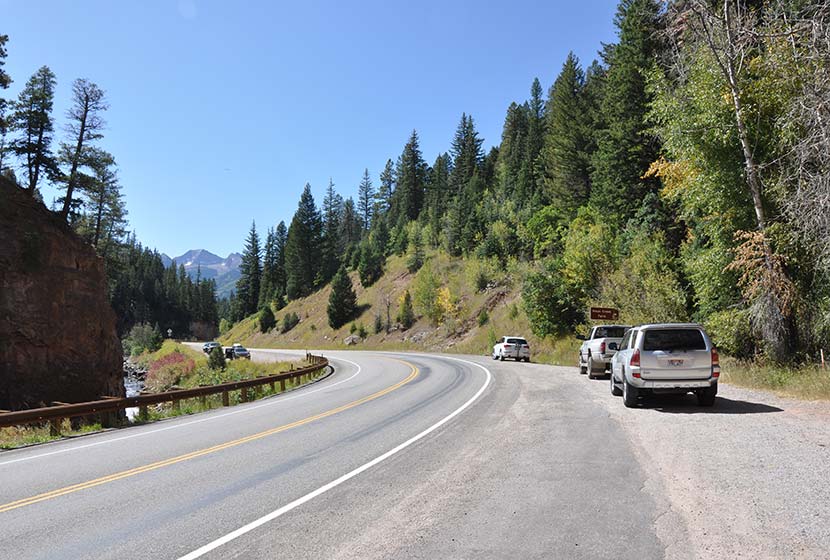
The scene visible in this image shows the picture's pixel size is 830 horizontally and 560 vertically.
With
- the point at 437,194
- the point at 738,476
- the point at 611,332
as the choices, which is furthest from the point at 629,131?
the point at 437,194

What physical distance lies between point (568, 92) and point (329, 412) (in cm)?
5557

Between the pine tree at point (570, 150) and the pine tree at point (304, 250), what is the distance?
61.3 m

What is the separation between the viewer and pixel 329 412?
13.9 m

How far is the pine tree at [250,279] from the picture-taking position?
130 metres

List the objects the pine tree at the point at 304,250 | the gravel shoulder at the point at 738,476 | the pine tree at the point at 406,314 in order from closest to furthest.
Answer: the gravel shoulder at the point at 738,476 → the pine tree at the point at 406,314 → the pine tree at the point at 304,250

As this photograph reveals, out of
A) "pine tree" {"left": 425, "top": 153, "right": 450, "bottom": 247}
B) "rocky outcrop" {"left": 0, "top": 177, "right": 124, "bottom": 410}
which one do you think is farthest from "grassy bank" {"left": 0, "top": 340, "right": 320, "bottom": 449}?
"pine tree" {"left": 425, "top": 153, "right": 450, "bottom": 247}

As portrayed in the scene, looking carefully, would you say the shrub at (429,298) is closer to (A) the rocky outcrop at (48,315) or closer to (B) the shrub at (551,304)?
(B) the shrub at (551,304)

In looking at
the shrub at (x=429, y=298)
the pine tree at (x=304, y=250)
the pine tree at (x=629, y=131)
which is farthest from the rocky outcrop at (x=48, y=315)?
the pine tree at (x=304, y=250)

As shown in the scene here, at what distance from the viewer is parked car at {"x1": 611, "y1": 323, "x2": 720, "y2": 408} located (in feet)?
37.2

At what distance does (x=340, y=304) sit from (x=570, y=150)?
144 ft

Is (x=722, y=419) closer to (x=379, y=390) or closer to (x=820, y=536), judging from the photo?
(x=820, y=536)

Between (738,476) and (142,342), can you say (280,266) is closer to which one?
(142,342)

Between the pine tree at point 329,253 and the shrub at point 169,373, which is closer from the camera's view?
the shrub at point 169,373

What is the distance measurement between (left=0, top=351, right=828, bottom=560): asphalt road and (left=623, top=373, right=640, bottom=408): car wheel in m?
0.34
